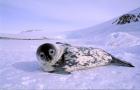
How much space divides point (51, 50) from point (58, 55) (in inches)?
6.4

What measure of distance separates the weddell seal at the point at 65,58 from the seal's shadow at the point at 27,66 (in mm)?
241

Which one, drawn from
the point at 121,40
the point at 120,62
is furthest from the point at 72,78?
the point at 121,40

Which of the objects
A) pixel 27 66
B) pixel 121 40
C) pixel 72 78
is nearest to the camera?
pixel 72 78

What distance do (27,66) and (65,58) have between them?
902mm

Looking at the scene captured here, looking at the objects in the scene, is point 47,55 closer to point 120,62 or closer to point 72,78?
point 72,78

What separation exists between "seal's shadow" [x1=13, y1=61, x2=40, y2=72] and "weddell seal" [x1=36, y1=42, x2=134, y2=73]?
0.24 metres

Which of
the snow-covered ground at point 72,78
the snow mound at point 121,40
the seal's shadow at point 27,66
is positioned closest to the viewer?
the snow-covered ground at point 72,78

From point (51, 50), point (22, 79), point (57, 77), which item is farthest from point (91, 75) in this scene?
point (22, 79)

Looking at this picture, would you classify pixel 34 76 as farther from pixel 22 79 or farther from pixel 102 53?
pixel 102 53

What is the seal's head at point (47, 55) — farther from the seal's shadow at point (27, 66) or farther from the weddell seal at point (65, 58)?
the seal's shadow at point (27, 66)

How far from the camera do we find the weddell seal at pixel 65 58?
3934 mm

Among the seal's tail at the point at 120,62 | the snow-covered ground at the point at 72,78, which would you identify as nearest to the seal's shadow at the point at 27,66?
the snow-covered ground at the point at 72,78

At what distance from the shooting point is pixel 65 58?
405cm

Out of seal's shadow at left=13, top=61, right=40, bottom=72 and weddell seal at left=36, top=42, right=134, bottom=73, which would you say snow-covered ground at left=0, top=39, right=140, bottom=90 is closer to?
seal's shadow at left=13, top=61, right=40, bottom=72
